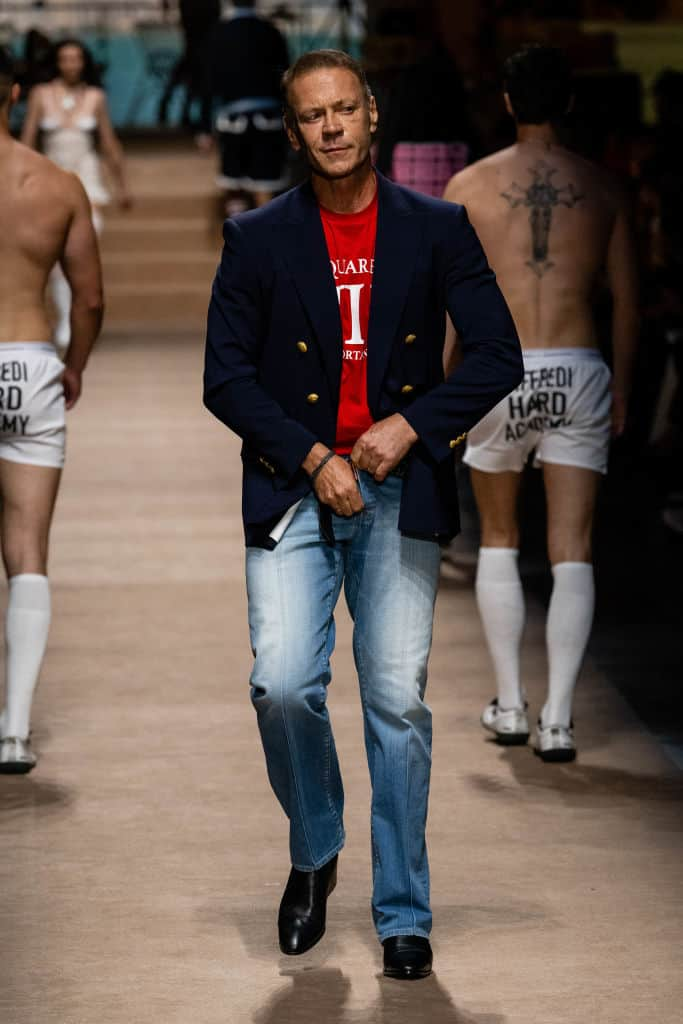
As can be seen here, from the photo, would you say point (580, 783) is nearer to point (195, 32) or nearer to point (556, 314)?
point (556, 314)

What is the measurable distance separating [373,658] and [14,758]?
166cm

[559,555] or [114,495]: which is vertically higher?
[559,555]

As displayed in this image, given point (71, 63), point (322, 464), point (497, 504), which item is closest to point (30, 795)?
point (497, 504)

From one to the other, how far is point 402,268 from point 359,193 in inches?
6.3

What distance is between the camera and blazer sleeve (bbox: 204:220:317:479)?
3600 mm

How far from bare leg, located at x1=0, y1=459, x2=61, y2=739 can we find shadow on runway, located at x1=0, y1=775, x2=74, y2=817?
131mm

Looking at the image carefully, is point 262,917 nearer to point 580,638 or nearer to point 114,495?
point 580,638

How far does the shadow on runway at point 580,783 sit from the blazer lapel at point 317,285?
5.17ft

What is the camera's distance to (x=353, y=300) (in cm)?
366

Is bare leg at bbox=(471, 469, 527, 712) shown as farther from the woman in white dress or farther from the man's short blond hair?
the woman in white dress

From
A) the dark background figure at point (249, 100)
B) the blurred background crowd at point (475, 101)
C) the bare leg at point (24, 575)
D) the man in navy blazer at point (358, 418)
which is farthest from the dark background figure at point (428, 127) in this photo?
the dark background figure at point (249, 100)

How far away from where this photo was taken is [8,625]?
5.12m

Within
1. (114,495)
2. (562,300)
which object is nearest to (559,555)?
(562,300)

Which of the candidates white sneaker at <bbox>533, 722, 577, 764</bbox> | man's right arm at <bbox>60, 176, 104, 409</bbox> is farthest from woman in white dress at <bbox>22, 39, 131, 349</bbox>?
white sneaker at <bbox>533, 722, 577, 764</bbox>
